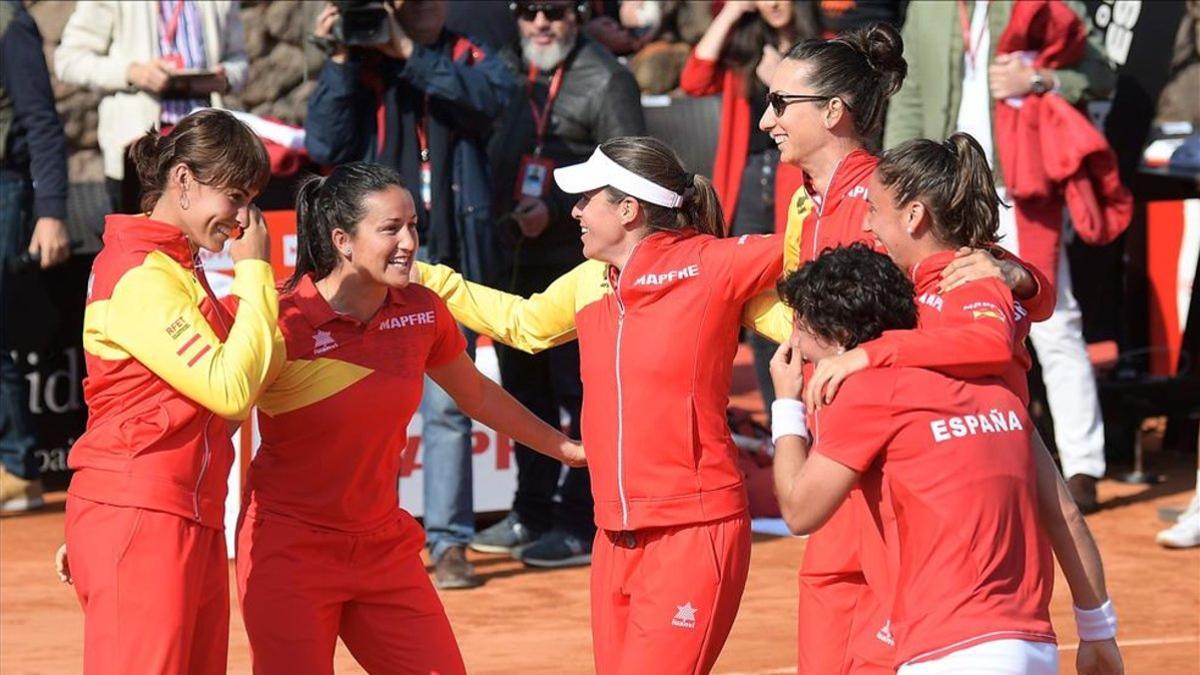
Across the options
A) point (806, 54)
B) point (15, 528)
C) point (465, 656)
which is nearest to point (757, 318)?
point (806, 54)

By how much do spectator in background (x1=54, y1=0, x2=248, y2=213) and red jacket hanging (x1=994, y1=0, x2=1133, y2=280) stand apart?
3.57 metres

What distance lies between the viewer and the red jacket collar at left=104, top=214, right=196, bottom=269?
4898 millimetres

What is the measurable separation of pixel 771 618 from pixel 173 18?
4.09 meters

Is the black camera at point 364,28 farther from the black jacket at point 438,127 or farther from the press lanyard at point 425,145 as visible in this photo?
the press lanyard at point 425,145

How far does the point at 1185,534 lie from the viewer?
919cm

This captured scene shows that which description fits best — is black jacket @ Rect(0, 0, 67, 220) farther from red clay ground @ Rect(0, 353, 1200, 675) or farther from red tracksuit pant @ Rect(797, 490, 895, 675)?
red tracksuit pant @ Rect(797, 490, 895, 675)

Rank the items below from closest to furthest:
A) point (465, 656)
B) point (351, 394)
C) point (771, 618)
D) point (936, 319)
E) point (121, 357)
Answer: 1. point (936, 319)
2. point (121, 357)
3. point (351, 394)
4. point (465, 656)
5. point (771, 618)

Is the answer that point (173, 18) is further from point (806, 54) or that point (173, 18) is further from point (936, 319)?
point (936, 319)

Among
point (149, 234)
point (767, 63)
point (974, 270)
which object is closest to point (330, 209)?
point (149, 234)

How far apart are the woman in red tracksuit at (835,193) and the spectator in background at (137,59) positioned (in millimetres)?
4724

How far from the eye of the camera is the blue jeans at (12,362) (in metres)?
9.62

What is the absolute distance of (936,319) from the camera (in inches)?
176

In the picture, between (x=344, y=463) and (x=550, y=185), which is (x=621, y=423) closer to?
(x=344, y=463)

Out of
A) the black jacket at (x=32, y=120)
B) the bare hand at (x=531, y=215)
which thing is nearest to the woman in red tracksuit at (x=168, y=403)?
the bare hand at (x=531, y=215)
